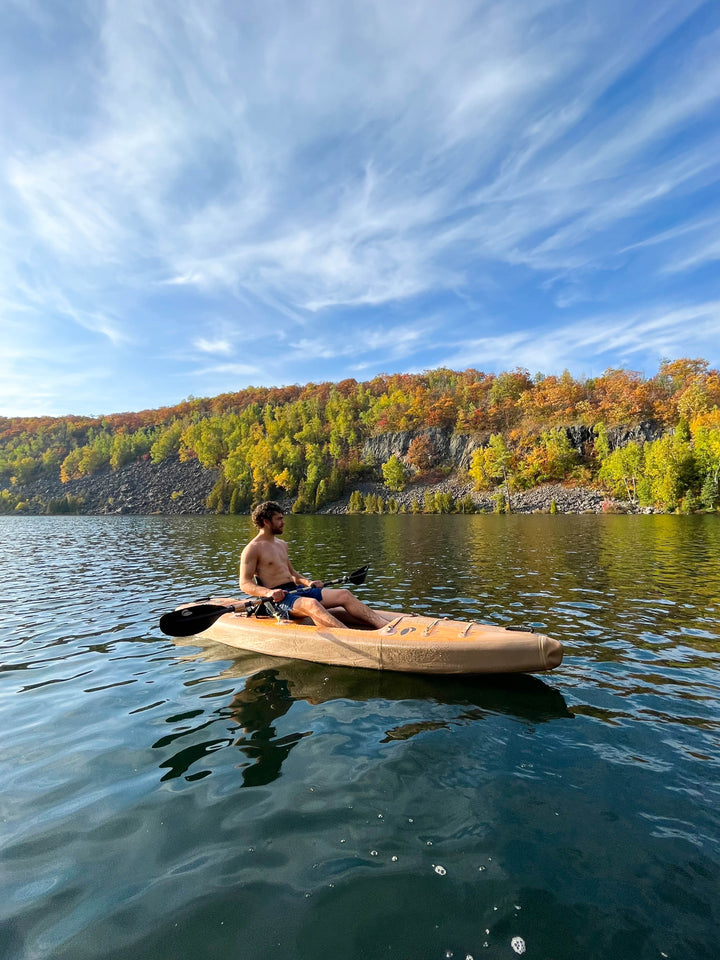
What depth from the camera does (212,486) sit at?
124000 millimetres

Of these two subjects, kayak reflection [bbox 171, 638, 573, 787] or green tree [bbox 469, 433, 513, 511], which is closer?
kayak reflection [bbox 171, 638, 573, 787]

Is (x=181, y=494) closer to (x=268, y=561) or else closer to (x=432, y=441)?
(x=432, y=441)

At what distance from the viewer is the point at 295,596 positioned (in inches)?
357

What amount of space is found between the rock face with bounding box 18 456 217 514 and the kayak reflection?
10423cm

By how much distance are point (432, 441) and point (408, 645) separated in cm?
11075

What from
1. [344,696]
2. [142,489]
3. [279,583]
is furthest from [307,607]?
[142,489]

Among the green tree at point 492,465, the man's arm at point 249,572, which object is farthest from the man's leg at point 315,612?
the green tree at point 492,465

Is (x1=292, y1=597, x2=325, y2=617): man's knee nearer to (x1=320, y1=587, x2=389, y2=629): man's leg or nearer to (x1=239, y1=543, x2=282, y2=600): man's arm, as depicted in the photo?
(x1=320, y1=587, x2=389, y2=629): man's leg

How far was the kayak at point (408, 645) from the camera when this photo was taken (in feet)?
22.7

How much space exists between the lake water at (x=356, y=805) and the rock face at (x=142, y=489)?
4126 inches

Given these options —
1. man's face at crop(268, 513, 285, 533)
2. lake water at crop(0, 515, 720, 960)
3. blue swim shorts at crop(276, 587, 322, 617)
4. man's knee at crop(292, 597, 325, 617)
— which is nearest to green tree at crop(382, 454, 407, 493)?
lake water at crop(0, 515, 720, 960)

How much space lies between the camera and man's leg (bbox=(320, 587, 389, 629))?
8.72 m

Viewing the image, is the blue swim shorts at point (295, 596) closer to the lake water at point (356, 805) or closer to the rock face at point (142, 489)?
the lake water at point (356, 805)

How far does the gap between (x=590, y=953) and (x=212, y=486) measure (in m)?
127
